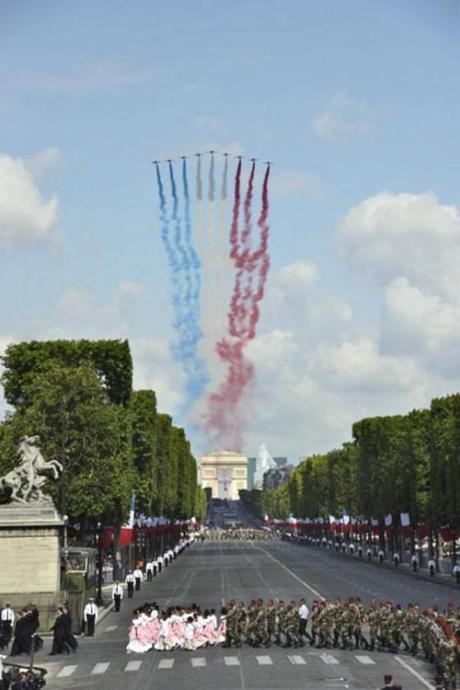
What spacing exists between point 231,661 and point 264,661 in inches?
46.3

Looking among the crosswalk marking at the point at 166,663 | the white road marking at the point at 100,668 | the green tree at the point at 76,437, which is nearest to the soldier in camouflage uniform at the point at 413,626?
the crosswalk marking at the point at 166,663

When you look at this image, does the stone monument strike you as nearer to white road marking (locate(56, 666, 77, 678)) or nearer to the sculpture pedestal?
the sculpture pedestal

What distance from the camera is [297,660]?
161ft

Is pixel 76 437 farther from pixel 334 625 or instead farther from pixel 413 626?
pixel 413 626

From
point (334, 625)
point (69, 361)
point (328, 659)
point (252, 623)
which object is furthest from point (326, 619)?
point (69, 361)

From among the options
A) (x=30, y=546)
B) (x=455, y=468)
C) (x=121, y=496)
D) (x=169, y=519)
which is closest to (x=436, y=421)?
(x=455, y=468)

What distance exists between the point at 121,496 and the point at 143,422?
4632 centimetres

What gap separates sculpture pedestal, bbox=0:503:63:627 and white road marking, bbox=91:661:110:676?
1206 cm

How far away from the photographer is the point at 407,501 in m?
149

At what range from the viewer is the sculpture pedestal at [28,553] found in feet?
203

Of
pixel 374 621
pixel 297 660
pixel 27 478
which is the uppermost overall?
pixel 27 478

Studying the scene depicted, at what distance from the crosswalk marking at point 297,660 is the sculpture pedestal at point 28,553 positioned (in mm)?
14752

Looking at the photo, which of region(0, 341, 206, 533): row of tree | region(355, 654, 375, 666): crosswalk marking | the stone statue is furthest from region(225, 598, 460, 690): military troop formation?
region(0, 341, 206, 533): row of tree

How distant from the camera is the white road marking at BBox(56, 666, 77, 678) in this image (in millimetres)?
46213
